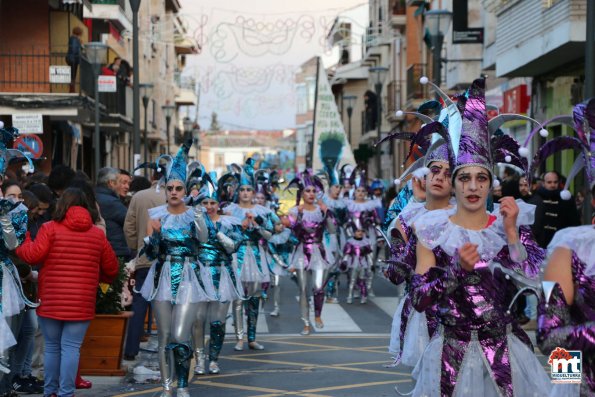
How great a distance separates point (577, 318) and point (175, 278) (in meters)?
5.75

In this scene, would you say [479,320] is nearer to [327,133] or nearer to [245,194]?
[245,194]

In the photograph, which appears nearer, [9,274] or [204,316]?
[9,274]

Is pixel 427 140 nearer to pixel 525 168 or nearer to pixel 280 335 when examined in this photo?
pixel 525 168

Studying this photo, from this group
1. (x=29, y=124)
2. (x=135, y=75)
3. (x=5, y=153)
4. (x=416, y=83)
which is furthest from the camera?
(x=416, y=83)

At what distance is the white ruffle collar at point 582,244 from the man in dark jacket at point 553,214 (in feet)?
34.7

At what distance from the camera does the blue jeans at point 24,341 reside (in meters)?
11.1

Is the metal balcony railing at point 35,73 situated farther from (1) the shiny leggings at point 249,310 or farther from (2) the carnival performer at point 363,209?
(1) the shiny leggings at point 249,310

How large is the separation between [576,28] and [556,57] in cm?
308

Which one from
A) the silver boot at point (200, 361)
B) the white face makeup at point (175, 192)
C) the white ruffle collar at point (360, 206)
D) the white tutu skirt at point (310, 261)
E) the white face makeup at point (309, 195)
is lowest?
the silver boot at point (200, 361)

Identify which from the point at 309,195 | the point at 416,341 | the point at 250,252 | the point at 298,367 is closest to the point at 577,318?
the point at 416,341

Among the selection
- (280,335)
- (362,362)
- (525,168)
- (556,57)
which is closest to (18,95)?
(556,57)

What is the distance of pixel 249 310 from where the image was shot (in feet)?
49.7

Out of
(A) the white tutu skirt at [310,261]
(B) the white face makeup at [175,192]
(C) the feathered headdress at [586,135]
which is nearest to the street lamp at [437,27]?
(A) the white tutu skirt at [310,261]

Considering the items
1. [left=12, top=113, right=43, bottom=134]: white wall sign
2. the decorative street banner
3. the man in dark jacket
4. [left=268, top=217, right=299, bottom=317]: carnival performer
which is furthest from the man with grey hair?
the decorative street banner
